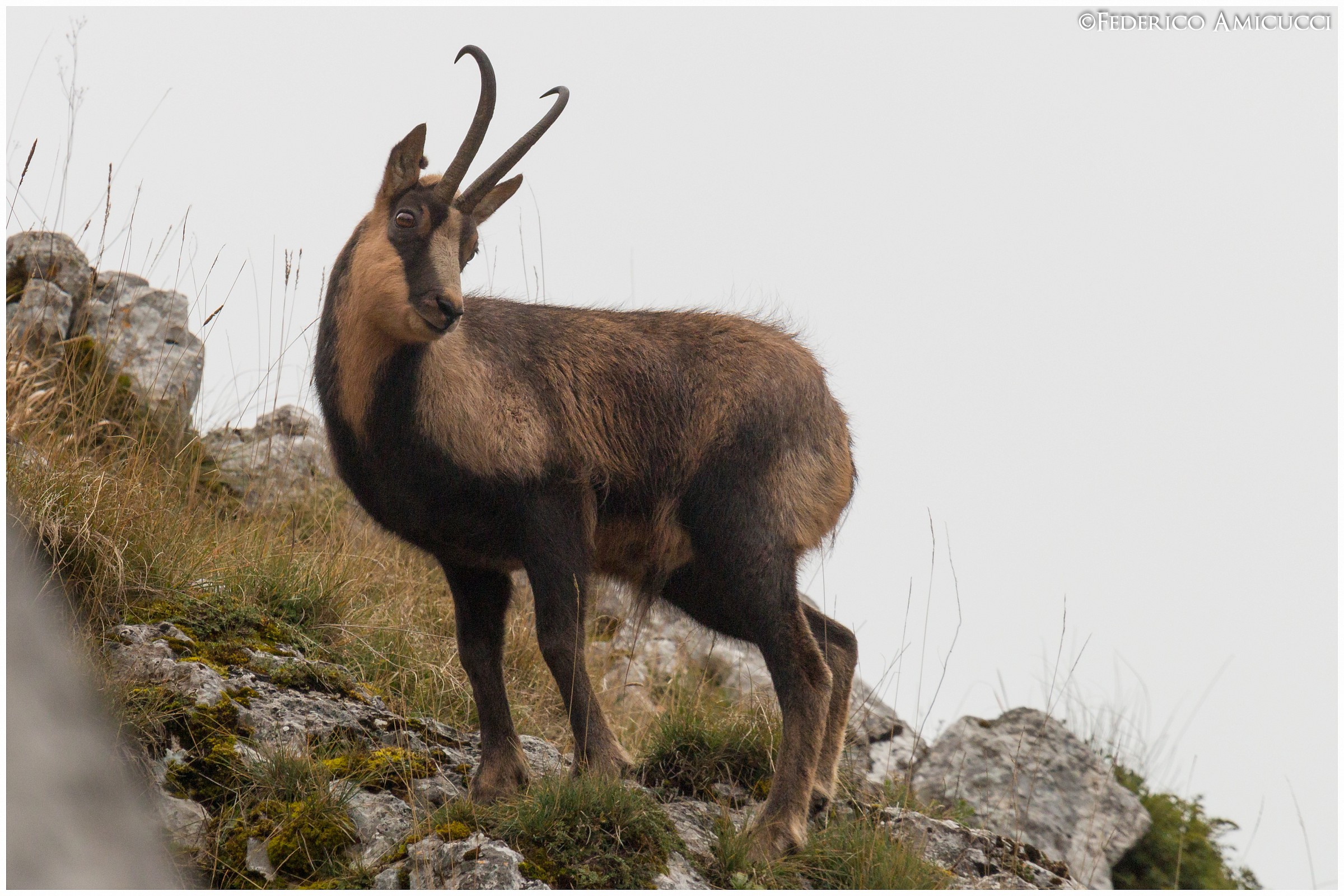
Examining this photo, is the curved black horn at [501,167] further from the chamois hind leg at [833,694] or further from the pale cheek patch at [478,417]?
the chamois hind leg at [833,694]

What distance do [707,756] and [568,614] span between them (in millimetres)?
1326

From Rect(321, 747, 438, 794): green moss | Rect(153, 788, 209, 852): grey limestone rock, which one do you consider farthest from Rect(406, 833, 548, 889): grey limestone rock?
Rect(153, 788, 209, 852): grey limestone rock

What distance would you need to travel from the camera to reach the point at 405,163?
15.6ft

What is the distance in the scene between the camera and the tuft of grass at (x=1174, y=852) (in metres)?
8.17

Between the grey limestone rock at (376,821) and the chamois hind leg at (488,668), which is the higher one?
the chamois hind leg at (488,668)

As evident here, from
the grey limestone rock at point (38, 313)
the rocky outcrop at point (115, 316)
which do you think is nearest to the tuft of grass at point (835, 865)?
the rocky outcrop at point (115, 316)

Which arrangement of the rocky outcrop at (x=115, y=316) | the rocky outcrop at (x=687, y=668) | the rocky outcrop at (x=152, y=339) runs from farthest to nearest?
the rocky outcrop at (x=152, y=339), the rocky outcrop at (x=115, y=316), the rocky outcrop at (x=687, y=668)

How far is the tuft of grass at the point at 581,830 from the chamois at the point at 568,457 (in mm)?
363

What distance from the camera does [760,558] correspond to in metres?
4.97

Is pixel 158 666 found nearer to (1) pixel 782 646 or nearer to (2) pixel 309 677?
(2) pixel 309 677

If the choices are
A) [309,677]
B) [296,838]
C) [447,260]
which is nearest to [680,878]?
[296,838]

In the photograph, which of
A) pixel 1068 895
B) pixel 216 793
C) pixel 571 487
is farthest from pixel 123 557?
pixel 1068 895

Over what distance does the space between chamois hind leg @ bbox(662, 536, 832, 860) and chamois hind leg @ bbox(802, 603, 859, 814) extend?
0.24 meters

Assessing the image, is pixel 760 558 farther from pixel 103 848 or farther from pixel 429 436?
pixel 103 848
